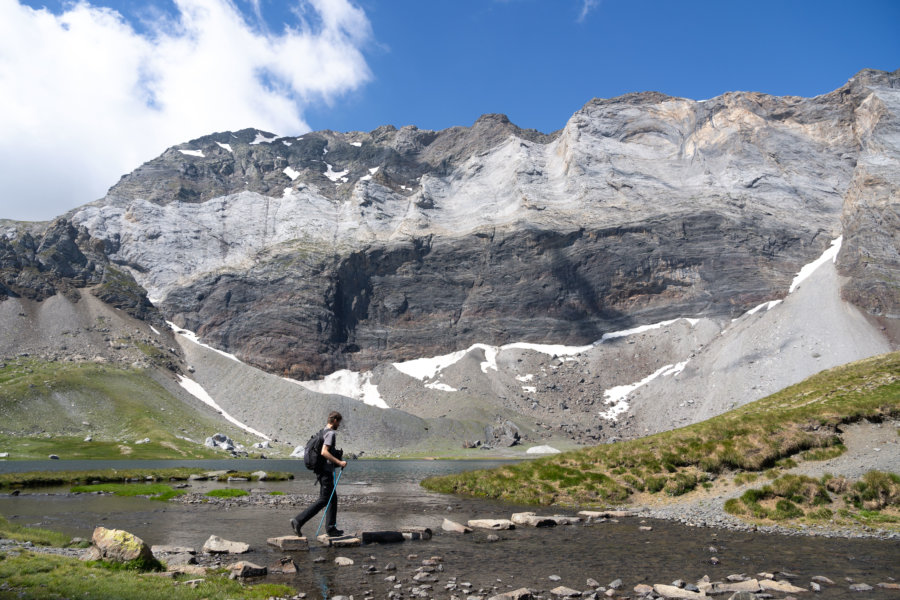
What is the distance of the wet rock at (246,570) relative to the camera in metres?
14.2

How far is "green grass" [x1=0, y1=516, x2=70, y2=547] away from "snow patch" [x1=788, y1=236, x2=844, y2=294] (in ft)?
640

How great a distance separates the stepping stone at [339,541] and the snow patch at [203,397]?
136 meters

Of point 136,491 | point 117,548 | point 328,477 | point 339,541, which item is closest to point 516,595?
point 339,541

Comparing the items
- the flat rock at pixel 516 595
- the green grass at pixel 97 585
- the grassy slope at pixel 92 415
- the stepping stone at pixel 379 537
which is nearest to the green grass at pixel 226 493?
the stepping stone at pixel 379 537

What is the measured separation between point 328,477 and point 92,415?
129 m

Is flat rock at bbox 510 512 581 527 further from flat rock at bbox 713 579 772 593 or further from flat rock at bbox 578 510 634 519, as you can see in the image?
flat rock at bbox 713 579 772 593

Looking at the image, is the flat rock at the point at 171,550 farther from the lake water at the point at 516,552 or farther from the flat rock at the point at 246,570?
the flat rock at the point at 246,570

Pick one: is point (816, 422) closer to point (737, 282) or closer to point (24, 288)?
point (737, 282)

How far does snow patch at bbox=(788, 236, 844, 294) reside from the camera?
577 feet

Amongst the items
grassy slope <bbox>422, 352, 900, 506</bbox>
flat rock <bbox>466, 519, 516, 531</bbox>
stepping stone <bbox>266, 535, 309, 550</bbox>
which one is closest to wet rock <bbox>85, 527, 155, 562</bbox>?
stepping stone <bbox>266, 535, 309, 550</bbox>

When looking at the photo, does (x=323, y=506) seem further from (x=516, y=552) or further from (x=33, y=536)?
(x=33, y=536)

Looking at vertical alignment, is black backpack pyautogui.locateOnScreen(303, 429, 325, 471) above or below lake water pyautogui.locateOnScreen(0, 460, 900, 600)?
above

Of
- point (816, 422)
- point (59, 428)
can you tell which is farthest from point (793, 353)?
point (59, 428)

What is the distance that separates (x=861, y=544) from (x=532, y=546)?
1117 centimetres
